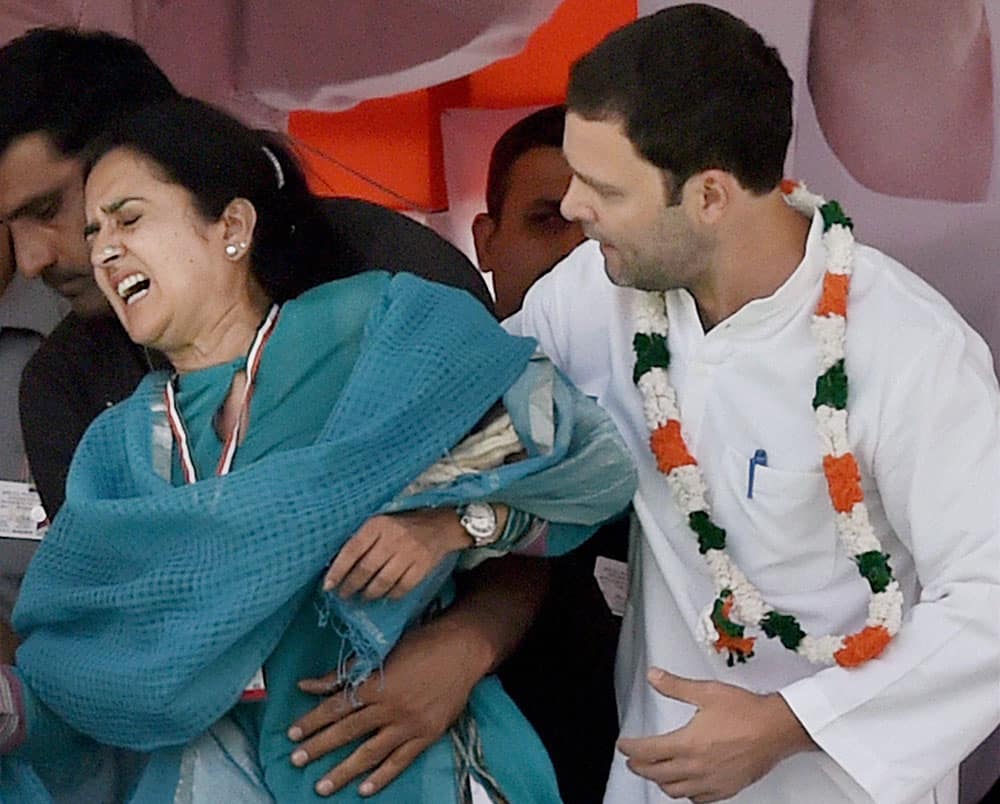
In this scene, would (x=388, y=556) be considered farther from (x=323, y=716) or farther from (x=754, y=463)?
(x=754, y=463)

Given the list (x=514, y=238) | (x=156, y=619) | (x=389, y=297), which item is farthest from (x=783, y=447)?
(x=514, y=238)

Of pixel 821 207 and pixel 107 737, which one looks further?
pixel 821 207

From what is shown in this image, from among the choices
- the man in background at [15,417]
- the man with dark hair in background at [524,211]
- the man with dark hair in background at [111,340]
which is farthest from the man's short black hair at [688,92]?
the man in background at [15,417]

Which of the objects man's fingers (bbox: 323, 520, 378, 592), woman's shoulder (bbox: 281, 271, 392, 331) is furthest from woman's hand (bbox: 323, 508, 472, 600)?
woman's shoulder (bbox: 281, 271, 392, 331)

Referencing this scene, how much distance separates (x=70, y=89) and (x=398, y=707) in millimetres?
1021

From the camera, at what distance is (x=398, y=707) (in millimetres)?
1852

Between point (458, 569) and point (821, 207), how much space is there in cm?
61

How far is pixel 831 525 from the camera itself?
197 centimetres

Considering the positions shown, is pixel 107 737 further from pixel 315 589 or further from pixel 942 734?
pixel 942 734

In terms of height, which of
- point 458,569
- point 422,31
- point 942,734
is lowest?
point 942,734

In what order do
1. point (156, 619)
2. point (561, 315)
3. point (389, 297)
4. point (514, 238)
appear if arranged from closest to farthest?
point (156, 619), point (389, 297), point (561, 315), point (514, 238)

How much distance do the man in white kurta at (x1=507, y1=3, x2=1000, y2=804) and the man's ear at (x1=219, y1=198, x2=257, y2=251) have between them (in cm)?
38

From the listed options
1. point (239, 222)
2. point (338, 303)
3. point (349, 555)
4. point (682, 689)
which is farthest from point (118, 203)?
point (682, 689)

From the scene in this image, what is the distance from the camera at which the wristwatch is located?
6.05 ft
